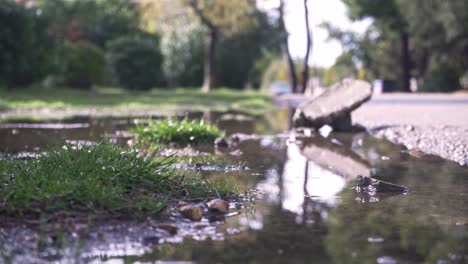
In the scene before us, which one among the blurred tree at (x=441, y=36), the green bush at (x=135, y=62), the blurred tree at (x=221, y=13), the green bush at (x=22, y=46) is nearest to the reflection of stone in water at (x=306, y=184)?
the green bush at (x=22, y=46)

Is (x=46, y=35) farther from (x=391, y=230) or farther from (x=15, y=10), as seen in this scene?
(x=391, y=230)

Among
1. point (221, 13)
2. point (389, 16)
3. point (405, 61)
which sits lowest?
point (405, 61)

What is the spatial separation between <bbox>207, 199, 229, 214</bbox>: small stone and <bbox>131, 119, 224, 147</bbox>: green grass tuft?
4.78m

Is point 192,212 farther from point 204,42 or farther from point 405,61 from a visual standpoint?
point 405,61

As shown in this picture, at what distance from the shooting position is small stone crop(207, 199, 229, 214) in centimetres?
503

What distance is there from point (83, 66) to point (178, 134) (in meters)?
21.4

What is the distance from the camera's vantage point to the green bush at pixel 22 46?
74.5 ft

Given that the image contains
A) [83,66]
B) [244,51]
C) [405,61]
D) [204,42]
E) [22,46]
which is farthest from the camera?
[244,51]

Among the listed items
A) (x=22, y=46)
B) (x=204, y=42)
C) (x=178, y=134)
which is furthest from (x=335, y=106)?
(x=204, y=42)

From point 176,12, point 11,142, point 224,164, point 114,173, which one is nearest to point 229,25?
point 176,12

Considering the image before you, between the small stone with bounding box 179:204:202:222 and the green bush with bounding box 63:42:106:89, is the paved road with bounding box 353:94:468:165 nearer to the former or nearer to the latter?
the small stone with bounding box 179:204:202:222

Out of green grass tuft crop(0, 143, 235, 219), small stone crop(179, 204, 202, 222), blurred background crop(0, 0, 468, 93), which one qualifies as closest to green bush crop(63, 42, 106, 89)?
blurred background crop(0, 0, 468, 93)

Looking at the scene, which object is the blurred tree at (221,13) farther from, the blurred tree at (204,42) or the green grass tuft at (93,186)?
the green grass tuft at (93,186)

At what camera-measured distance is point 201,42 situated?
145 feet
